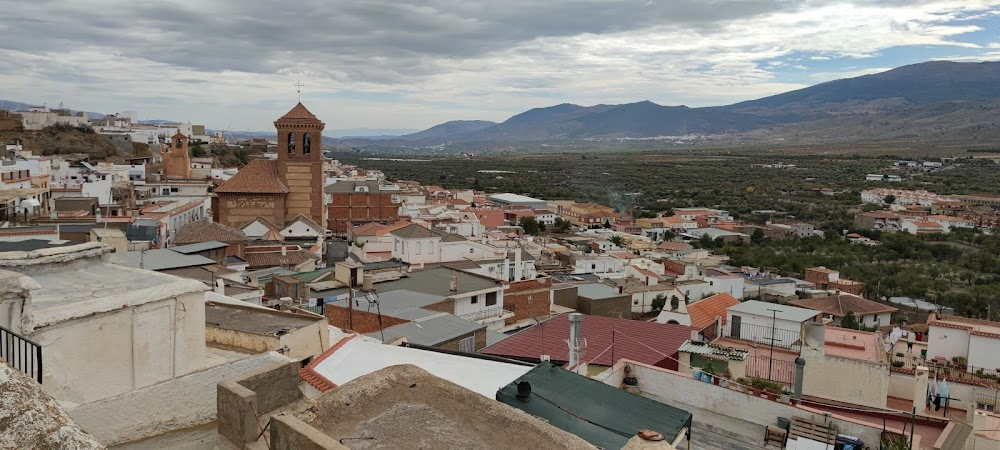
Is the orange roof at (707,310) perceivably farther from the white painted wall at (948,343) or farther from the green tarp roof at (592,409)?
the green tarp roof at (592,409)

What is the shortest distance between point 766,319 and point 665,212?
211 ft

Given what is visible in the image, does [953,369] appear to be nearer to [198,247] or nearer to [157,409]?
[157,409]

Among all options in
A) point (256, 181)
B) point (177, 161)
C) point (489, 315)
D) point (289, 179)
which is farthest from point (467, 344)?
point (177, 161)

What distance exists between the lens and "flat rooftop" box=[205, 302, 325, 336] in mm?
9943

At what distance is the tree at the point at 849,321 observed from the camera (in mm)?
32925

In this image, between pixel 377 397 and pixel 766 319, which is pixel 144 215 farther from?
pixel 377 397

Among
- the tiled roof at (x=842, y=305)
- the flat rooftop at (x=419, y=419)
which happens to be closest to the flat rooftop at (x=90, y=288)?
the flat rooftop at (x=419, y=419)

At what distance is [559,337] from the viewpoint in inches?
582

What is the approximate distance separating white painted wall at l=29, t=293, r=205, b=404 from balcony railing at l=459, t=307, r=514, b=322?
16287 mm

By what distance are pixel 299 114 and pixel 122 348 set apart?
39.2 m

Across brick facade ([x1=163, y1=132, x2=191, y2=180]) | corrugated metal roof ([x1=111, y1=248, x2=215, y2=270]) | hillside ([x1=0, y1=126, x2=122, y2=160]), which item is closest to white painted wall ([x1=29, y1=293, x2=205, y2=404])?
corrugated metal roof ([x1=111, y1=248, x2=215, y2=270])

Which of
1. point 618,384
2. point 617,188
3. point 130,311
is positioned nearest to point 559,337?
point 618,384

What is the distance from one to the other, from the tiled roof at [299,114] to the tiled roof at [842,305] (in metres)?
28.8

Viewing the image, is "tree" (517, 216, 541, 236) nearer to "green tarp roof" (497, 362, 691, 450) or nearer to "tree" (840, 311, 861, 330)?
"tree" (840, 311, 861, 330)
